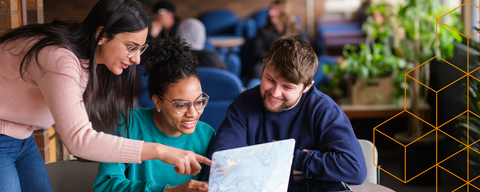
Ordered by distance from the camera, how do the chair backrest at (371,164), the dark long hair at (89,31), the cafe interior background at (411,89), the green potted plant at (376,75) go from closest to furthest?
the dark long hair at (89,31), the chair backrest at (371,164), the cafe interior background at (411,89), the green potted plant at (376,75)

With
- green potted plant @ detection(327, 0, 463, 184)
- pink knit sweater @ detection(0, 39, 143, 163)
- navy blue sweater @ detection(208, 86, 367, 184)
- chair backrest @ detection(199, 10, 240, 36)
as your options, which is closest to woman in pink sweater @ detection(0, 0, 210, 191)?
pink knit sweater @ detection(0, 39, 143, 163)

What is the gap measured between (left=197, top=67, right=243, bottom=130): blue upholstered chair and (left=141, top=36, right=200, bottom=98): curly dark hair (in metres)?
1.06

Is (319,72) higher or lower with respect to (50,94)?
lower

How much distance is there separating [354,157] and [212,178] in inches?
19.8

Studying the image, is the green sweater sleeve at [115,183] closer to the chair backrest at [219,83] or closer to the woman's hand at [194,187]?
the woman's hand at [194,187]

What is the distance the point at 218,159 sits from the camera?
98cm

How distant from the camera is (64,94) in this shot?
1024 millimetres

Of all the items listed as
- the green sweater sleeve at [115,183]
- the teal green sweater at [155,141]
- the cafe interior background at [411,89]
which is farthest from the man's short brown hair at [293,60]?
the cafe interior background at [411,89]

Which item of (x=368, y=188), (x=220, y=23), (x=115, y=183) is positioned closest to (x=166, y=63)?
(x=115, y=183)

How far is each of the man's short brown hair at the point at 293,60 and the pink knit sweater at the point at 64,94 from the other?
51 cm

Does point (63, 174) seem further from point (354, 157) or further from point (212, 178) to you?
point (354, 157)

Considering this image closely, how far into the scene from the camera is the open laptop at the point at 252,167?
987 mm

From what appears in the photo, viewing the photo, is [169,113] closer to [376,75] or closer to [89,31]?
[89,31]

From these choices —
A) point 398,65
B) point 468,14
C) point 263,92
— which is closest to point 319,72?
point 398,65
